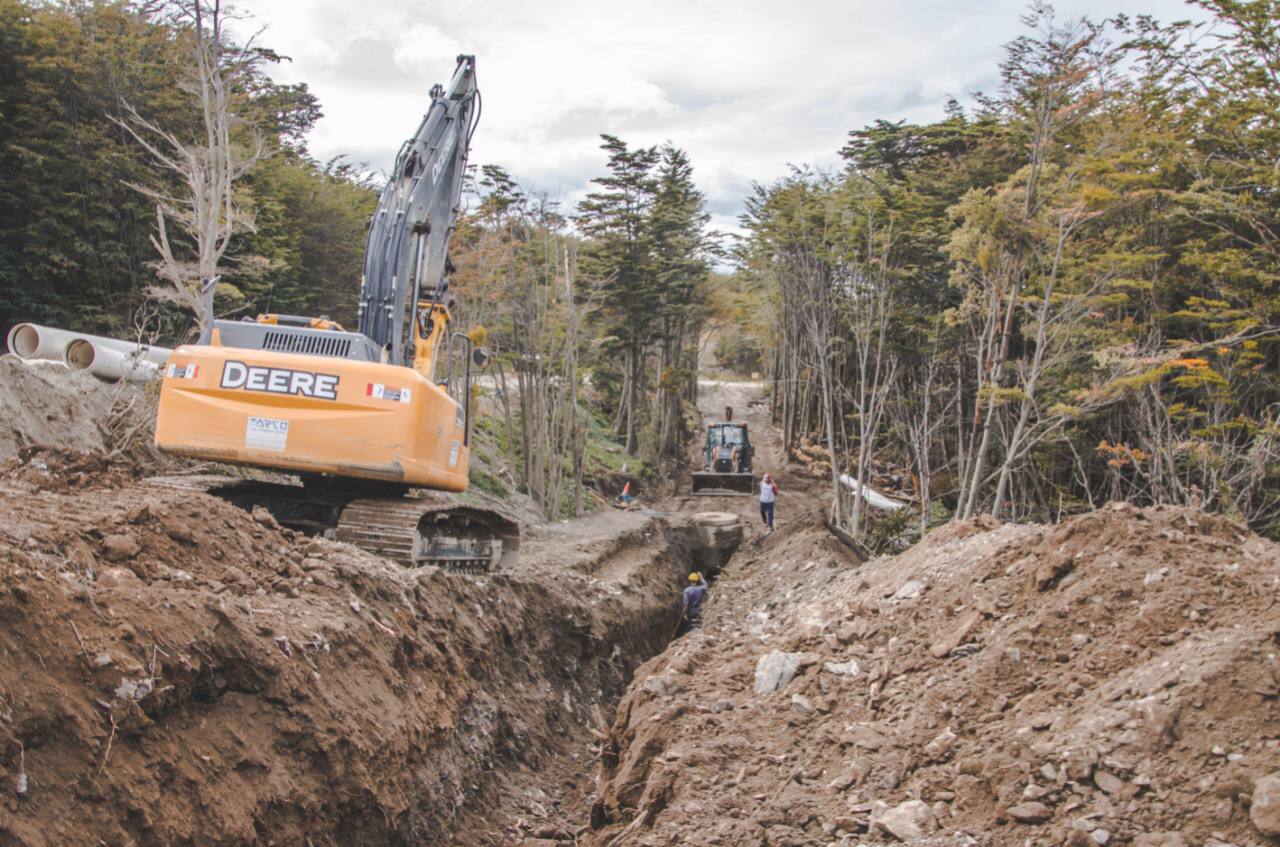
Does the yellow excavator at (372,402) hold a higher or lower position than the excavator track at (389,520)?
higher

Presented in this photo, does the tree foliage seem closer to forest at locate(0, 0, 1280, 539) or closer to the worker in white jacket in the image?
forest at locate(0, 0, 1280, 539)

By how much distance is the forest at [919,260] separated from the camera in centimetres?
1711

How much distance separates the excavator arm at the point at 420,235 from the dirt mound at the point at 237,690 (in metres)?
2.79

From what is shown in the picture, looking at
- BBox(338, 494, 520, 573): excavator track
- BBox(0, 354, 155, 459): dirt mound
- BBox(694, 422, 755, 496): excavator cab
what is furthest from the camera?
BBox(694, 422, 755, 496): excavator cab

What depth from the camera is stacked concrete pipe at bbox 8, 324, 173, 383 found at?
14117mm

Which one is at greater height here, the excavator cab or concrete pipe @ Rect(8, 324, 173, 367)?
concrete pipe @ Rect(8, 324, 173, 367)

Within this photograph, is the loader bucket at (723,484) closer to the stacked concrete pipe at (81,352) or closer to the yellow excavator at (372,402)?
the stacked concrete pipe at (81,352)

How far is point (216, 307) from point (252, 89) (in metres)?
13.9

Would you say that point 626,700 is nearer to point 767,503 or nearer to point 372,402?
point 372,402

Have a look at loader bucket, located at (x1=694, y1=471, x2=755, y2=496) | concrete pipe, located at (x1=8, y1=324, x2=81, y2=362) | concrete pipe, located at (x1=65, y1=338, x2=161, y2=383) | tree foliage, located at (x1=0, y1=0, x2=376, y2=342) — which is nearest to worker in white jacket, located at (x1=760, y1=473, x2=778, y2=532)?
loader bucket, located at (x1=694, y1=471, x2=755, y2=496)

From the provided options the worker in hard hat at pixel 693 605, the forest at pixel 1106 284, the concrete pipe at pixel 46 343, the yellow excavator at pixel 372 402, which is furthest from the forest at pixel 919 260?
the yellow excavator at pixel 372 402

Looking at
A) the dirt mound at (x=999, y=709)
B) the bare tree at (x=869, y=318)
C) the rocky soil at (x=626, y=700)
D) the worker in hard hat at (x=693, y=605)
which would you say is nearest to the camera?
the rocky soil at (x=626, y=700)

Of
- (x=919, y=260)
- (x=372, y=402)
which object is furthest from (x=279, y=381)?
(x=919, y=260)

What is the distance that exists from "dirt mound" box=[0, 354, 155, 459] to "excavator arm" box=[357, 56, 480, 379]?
132 inches
